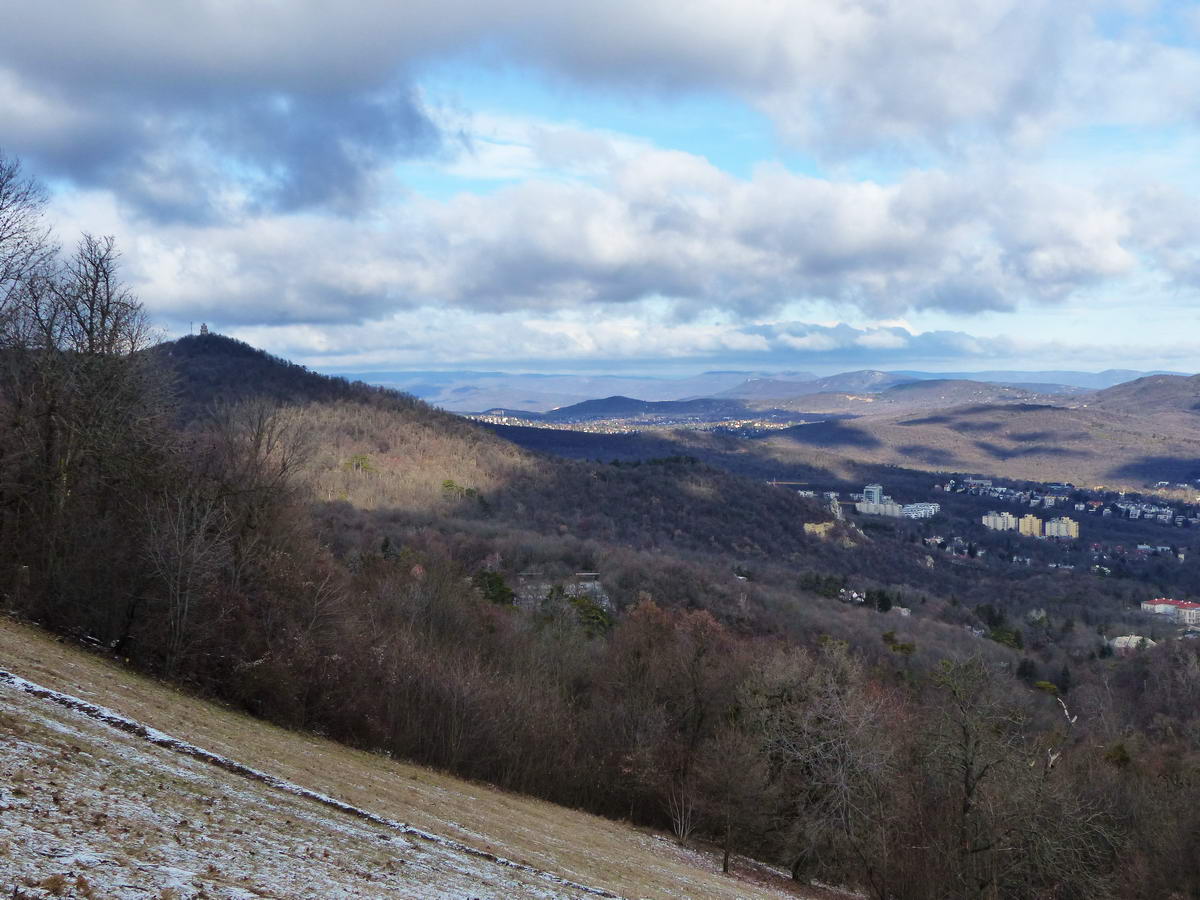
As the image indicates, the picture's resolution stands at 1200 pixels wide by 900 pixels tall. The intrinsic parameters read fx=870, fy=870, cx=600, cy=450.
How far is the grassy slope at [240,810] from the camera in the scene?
1027 centimetres

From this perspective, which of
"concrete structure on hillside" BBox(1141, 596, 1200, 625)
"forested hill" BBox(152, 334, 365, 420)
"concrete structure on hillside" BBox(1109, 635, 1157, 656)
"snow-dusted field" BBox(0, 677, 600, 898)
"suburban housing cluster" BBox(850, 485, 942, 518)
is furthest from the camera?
"suburban housing cluster" BBox(850, 485, 942, 518)

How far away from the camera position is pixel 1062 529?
192625 millimetres

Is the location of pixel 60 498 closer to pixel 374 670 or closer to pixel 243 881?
pixel 374 670

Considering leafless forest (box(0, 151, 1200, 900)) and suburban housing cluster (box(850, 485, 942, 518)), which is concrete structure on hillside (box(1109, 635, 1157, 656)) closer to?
leafless forest (box(0, 151, 1200, 900))

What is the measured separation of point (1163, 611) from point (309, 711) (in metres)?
124

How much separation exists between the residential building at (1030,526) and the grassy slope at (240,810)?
18748 cm

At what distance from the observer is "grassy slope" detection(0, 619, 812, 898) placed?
10.3 metres

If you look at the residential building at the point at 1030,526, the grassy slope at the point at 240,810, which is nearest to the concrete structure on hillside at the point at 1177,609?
the residential building at the point at 1030,526

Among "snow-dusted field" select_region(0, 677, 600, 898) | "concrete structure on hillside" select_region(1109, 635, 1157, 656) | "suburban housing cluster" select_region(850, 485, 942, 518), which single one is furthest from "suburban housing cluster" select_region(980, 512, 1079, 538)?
"snow-dusted field" select_region(0, 677, 600, 898)

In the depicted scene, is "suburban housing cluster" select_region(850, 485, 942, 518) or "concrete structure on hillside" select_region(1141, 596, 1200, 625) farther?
"suburban housing cluster" select_region(850, 485, 942, 518)

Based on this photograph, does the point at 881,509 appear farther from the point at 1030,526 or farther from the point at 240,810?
the point at 240,810

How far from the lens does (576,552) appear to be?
307 ft

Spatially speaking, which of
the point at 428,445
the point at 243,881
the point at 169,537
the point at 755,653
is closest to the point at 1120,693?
the point at 755,653

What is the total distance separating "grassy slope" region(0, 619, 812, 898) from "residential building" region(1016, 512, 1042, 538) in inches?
7381
